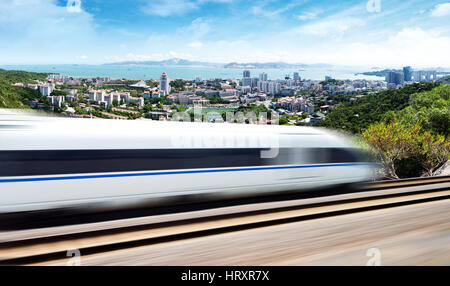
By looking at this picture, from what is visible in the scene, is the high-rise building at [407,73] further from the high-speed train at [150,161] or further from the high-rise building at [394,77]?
the high-speed train at [150,161]

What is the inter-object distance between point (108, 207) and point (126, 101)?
7.26 m

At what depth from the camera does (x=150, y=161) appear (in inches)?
102

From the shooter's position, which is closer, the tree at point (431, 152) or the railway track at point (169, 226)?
the railway track at point (169, 226)

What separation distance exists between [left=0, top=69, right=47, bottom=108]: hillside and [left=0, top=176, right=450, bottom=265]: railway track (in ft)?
16.9

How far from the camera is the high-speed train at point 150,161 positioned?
2.25 m

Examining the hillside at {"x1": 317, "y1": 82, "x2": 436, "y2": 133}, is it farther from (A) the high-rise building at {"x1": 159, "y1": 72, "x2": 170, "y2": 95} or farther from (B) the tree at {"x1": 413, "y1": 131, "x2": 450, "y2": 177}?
(A) the high-rise building at {"x1": 159, "y1": 72, "x2": 170, "y2": 95}

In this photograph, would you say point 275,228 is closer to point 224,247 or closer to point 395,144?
point 224,247

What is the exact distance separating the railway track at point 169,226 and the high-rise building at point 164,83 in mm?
7736

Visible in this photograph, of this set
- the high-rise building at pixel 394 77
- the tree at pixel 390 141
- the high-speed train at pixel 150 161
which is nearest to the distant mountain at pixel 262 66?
the tree at pixel 390 141

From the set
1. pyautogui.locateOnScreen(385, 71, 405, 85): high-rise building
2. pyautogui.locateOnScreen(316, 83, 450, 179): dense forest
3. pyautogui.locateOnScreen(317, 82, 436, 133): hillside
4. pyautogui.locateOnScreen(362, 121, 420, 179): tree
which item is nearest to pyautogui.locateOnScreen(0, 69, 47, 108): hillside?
pyautogui.locateOnScreen(362, 121, 420, 179): tree

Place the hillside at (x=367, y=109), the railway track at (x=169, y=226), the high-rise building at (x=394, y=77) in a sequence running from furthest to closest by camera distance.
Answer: the high-rise building at (x=394, y=77) < the hillside at (x=367, y=109) < the railway track at (x=169, y=226)

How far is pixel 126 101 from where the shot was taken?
9.18 m

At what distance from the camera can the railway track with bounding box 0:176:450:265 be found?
175cm
